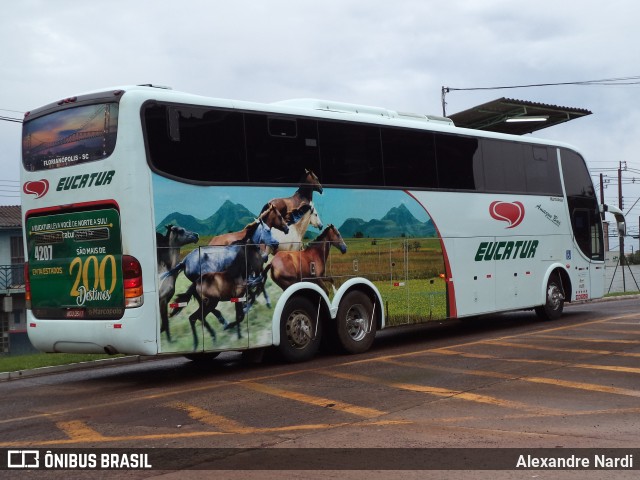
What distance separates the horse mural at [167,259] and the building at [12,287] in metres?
28.0

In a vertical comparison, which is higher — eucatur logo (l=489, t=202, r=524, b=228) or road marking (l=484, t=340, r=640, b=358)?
eucatur logo (l=489, t=202, r=524, b=228)

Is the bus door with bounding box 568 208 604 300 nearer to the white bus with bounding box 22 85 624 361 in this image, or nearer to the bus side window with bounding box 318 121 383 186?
the white bus with bounding box 22 85 624 361

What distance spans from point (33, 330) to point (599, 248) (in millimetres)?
13966

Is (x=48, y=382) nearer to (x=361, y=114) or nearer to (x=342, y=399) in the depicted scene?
(x=342, y=399)

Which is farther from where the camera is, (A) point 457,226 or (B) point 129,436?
(A) point 457,226

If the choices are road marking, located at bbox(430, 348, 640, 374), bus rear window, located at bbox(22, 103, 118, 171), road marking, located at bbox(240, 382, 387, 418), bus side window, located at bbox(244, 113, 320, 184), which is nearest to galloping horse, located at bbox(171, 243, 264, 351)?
road marking, located at bbox(240, 382, 387, 418)

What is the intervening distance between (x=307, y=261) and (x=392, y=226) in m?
2.20

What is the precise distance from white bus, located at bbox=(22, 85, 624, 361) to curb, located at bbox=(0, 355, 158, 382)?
1928mm

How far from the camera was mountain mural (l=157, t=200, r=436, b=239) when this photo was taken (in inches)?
430

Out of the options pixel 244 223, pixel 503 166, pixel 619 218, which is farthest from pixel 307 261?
pixel 619 218

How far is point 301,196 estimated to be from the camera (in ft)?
41.2

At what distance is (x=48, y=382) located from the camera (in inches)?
480

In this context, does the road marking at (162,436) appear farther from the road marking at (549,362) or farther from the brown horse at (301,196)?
the brown horse at (301,196)

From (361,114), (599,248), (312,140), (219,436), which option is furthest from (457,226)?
(219,436)
